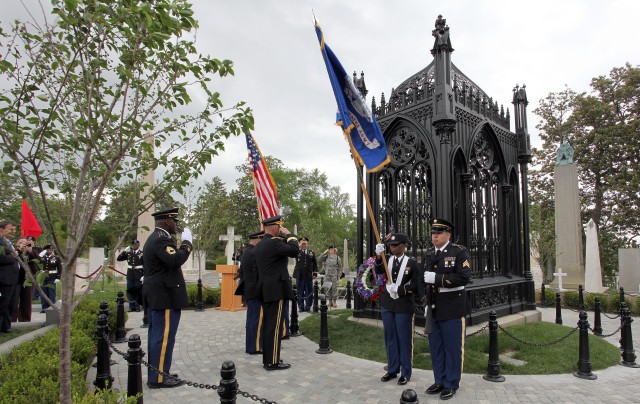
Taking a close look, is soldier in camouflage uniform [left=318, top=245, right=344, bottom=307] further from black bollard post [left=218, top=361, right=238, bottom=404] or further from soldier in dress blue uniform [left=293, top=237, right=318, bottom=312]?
black bollard post [left=218, top=361, right=238, bottom=404]

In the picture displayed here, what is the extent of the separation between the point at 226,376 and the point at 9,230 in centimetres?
617

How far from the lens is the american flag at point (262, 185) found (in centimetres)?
1089

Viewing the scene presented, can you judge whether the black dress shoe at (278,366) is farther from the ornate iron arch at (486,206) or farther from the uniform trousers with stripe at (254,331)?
the ornate iron arch at (486,206)

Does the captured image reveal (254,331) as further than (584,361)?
Yes

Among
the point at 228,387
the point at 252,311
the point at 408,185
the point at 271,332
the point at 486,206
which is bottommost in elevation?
the point at 271,332

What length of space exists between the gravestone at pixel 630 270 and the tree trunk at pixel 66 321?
76.0 feet

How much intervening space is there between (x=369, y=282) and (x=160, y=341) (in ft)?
14.0

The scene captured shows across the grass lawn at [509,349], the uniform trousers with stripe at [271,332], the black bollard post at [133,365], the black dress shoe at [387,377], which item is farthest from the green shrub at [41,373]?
the grass lawn at [509,349]

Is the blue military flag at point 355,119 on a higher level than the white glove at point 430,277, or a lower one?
higher

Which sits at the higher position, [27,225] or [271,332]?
[27,225]

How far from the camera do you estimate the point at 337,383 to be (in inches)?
233

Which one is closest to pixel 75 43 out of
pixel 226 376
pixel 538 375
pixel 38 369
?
pixel 226 376

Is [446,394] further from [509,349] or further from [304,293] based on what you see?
[304,293]

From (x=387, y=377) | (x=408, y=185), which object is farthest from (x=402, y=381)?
(x=408, y=185)
